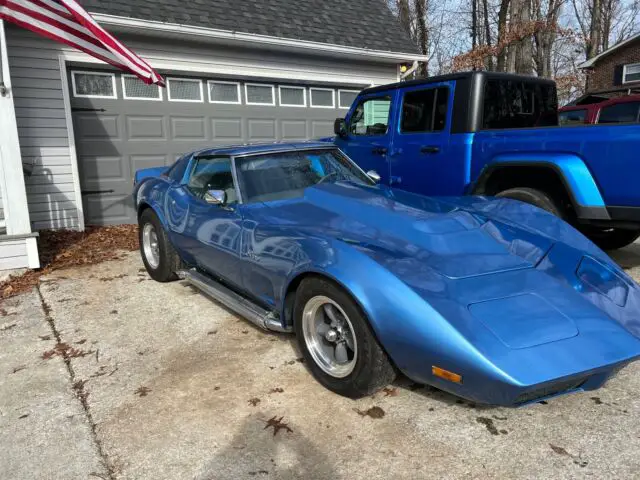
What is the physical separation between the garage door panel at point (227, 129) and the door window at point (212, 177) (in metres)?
4.33

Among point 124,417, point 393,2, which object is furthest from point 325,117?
point 393,2

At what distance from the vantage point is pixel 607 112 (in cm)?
940

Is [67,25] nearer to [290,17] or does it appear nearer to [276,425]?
[276,425]

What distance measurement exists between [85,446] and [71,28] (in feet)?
14.7

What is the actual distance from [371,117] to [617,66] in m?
22.0

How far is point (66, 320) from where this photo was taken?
4.34 meters

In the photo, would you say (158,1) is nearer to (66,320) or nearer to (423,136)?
(423,136)

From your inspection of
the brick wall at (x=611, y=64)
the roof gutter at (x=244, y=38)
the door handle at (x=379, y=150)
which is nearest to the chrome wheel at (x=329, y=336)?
the door handle at (x=379, y=150)

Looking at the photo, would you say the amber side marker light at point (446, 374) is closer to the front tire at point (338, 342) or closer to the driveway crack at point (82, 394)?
the front tire at point (338, 342)

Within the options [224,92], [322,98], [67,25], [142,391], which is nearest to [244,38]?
[224,92]

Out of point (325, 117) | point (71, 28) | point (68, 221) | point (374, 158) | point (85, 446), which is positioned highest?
point (71, 28)

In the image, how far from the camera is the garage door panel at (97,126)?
7629mm

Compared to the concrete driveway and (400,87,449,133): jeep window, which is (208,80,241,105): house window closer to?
(400,87,449,133): jeep window

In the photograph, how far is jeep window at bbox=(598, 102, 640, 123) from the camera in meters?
8.95
